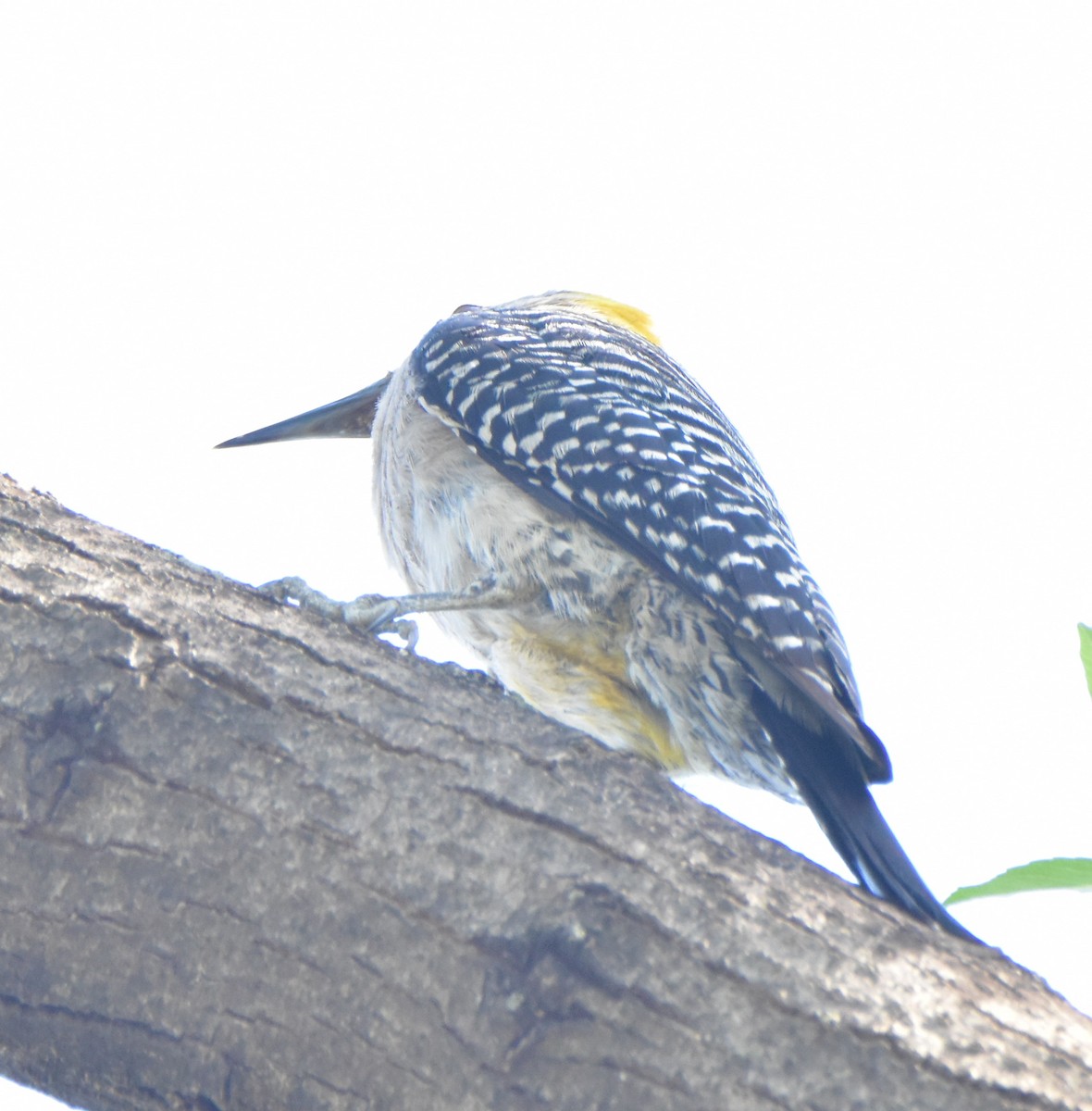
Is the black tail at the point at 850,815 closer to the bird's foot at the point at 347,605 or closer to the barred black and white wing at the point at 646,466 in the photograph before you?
the barred black and white wing at the point at 646,466

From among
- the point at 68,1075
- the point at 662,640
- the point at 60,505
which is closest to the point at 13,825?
the point at 68,1075

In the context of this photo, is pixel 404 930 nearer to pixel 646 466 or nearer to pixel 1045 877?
pixel 1045 877

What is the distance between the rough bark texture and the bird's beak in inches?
126

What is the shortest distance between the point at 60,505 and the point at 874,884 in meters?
1.80

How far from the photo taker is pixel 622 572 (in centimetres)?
353

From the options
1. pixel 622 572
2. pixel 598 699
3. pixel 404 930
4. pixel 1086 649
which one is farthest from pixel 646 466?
pixel 404 930

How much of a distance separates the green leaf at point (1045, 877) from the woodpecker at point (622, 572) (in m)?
Answer: 0.35

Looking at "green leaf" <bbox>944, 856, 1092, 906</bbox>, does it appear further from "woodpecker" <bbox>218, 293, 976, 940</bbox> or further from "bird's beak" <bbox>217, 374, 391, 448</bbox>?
"bird's beak" <bbox>217, 374, 391, 448</bbox>

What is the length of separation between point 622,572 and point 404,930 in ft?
5.67

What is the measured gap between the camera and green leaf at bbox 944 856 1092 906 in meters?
2.05

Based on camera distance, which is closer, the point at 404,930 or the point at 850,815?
the point at 404,930

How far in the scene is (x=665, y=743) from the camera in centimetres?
349

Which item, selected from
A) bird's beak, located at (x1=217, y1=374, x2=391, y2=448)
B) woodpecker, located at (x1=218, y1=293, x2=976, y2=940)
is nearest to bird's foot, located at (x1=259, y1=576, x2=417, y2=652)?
woodpecker, located at (x1=218, y1=293, x2=976, y2=940)

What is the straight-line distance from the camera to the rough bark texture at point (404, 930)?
1.82 metres
